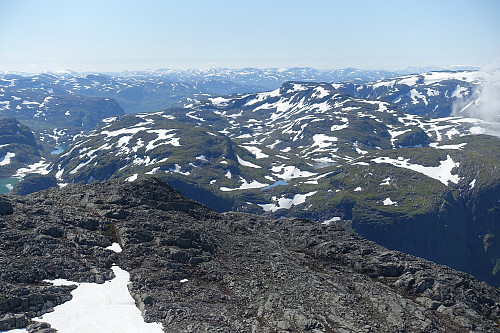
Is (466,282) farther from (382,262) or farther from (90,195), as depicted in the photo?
(90,195)

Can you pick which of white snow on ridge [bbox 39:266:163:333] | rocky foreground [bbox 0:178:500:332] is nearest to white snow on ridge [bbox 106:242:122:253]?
rocky foreground [bbox 0:178:500:332]

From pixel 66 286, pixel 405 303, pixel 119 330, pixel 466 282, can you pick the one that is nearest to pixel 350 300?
pixel 405 303

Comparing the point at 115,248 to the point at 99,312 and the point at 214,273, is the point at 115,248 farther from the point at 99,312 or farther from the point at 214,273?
the point at 99,312

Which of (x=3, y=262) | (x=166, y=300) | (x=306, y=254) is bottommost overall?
(x=306, y=254)

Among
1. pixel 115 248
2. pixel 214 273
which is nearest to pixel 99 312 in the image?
pixel 115 248

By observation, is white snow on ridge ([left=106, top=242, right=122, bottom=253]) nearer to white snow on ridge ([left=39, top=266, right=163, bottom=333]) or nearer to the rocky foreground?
the rocky foreground

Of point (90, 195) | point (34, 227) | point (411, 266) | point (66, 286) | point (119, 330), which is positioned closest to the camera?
point (119, 330)

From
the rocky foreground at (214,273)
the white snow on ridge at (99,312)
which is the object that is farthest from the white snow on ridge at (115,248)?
the white snow on ridge at (99,312)
